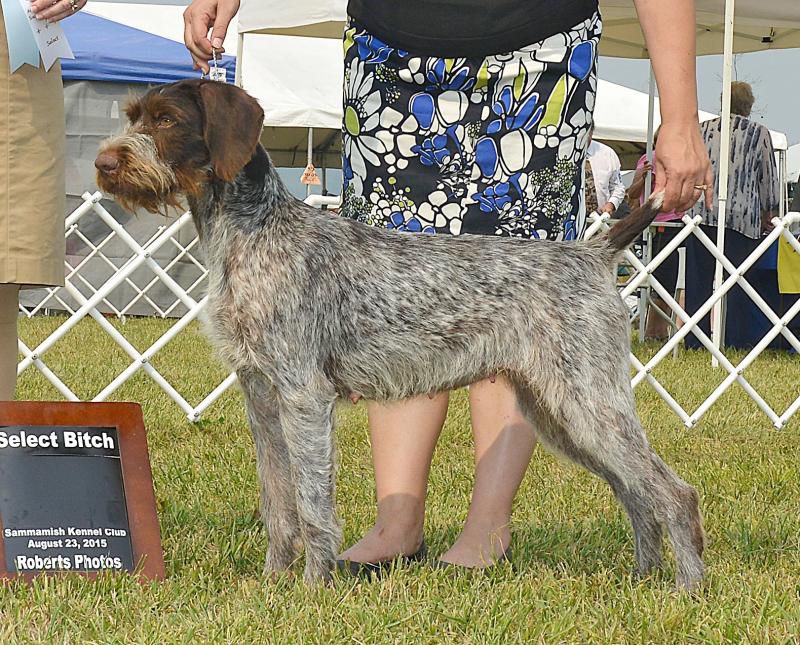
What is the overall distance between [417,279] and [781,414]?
15.5 ft

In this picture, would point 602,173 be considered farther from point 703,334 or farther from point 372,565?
point 372,565

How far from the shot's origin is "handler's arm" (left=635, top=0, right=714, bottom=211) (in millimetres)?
2961

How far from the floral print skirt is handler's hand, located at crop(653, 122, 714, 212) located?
17.2 inches

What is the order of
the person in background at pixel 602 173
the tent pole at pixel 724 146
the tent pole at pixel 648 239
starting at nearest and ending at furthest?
the tent pole at pixel 724 146, the tent pole at pixel 648 239, the person in background at pixel 602 173

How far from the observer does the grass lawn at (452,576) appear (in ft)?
8.82

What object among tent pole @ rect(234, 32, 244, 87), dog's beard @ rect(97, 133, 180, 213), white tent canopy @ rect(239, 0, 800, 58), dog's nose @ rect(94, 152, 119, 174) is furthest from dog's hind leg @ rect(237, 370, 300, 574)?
white tent canopy @ rect(239, 0, 800, 58)

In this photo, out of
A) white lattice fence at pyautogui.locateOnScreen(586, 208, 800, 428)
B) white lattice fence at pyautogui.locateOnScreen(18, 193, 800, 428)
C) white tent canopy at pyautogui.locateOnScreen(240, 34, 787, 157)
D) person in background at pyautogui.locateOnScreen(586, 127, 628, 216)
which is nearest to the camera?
white lattice fence at pyautogui.locateOnScreen(18, 193, 800, 428)

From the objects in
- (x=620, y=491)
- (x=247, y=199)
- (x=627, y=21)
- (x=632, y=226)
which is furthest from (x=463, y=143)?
(x=627, y=21)

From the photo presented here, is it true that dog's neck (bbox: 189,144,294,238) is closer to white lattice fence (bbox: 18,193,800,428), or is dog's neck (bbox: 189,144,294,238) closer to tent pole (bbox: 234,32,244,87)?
white lattice fence (bbox: 18,193,800,428)

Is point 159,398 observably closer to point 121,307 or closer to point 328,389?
point 328,389

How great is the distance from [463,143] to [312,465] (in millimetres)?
1101

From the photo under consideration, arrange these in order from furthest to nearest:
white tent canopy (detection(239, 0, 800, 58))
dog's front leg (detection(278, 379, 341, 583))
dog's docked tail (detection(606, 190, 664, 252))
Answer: white tent canopy (detection(239, 0, 800, 58)), dog's docked tail (detection(606, 190, 664, 252)), dog's front leg (detection(278, 379, 341, 583))

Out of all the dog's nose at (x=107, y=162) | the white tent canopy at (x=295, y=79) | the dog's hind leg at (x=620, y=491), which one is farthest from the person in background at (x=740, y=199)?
the dog's nose at (x=107, y=162)

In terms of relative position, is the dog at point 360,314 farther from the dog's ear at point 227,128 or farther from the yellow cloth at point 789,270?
the yellow cloth at point 789,270
